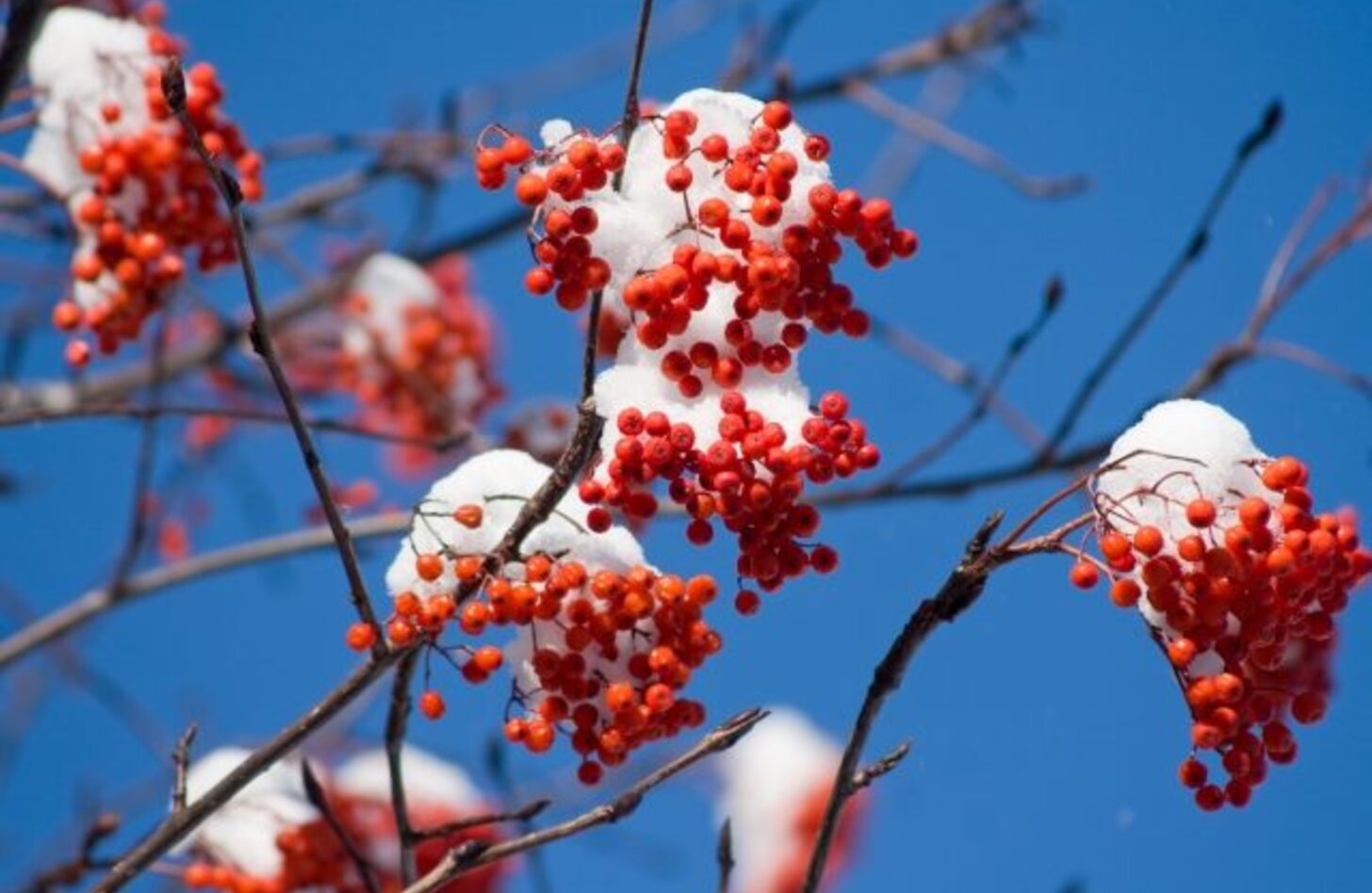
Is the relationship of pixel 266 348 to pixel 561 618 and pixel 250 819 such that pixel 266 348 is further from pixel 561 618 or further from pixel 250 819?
pixel 250 819

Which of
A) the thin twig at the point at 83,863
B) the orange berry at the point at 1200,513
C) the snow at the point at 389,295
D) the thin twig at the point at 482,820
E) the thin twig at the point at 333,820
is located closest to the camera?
the orange berry at the point at 1200,513

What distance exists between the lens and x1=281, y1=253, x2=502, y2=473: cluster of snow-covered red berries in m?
5.05

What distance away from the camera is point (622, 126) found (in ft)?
6.30

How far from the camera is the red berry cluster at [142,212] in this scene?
2.76 meters

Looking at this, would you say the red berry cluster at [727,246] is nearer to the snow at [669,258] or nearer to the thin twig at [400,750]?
the snow at [669,258]

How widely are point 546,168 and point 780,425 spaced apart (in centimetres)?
44

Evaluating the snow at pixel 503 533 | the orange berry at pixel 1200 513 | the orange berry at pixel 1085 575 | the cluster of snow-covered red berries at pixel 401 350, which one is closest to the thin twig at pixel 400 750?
the snow at pixel 503 533

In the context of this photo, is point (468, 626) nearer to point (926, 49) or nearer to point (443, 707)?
point (443, 707)

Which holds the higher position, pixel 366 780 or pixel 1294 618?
pixel 366 780

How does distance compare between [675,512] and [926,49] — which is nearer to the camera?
[675,512]

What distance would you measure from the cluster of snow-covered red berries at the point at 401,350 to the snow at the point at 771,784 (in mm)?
1512

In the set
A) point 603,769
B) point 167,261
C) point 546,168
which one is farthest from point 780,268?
point 167,261

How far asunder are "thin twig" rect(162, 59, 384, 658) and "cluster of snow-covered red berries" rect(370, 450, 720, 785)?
0.18 ft

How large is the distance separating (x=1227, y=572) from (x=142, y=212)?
1959 mm
